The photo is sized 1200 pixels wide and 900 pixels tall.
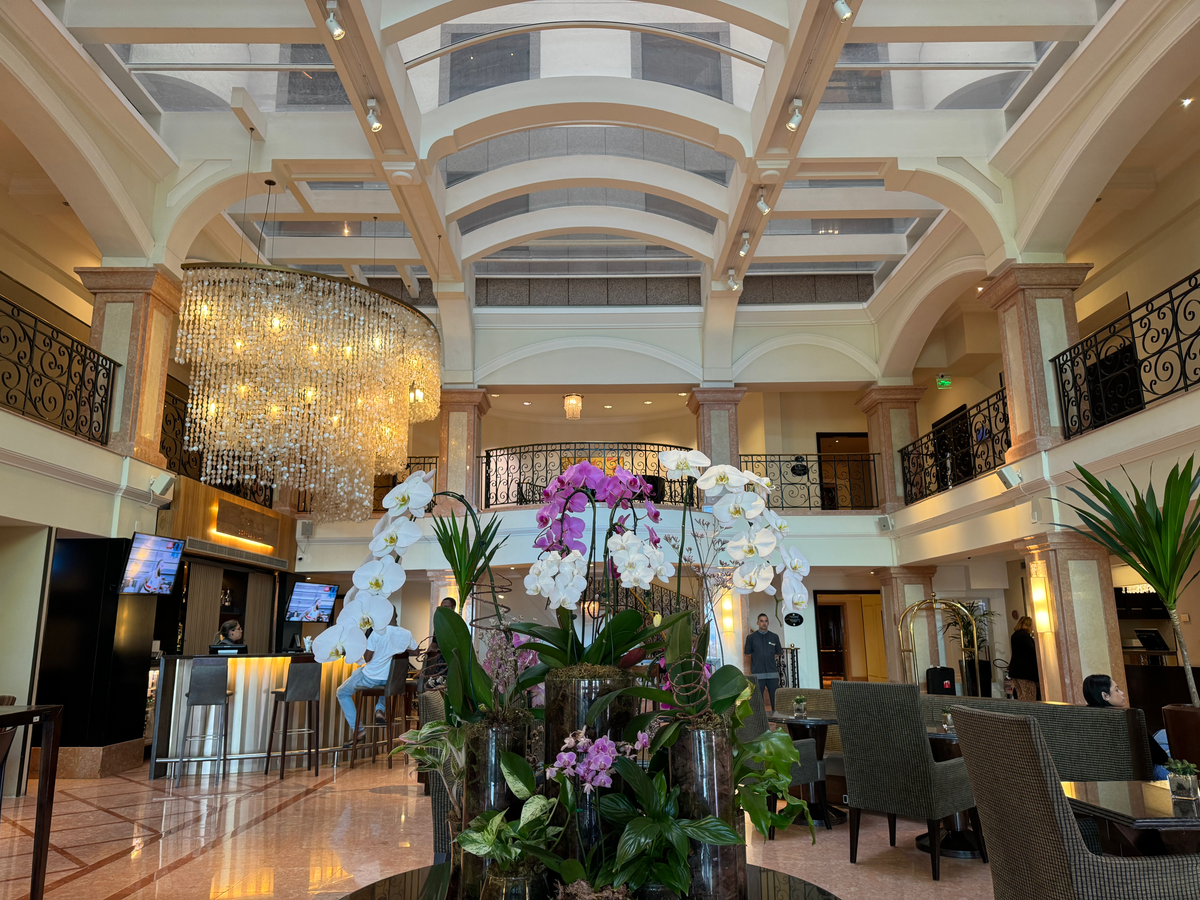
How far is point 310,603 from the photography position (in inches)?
484

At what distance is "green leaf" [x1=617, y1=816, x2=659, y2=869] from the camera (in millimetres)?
1062

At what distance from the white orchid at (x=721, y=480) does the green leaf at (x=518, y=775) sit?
1.76 ft

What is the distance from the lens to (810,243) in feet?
36.0

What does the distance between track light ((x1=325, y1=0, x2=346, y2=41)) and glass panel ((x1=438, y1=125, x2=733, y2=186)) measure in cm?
359

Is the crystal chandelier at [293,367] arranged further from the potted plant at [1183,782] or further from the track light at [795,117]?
the potted plant at [1183,782]

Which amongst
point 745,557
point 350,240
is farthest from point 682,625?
point 350,240

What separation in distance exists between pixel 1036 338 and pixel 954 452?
2874mm

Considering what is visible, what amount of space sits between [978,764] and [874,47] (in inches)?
268

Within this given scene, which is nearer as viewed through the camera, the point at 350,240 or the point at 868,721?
the point at 868,721

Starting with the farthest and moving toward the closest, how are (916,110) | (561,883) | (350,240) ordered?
(350,240)
(916,110)
(561,883)

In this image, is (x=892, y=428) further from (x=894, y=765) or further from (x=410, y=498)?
(x=410, y=498)

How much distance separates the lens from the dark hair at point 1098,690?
16.8 feet

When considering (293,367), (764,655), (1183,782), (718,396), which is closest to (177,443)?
(293,367)

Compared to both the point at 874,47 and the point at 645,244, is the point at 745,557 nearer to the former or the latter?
the point at 874,47
